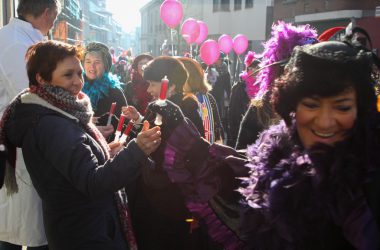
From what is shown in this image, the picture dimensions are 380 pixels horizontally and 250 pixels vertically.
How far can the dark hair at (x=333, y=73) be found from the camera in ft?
4.62

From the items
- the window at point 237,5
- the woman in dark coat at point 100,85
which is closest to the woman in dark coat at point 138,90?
the woman in dark coat at point 100,85

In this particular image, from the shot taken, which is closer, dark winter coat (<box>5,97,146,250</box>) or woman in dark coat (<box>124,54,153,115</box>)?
dark winter coat (<box>5,97,146,250</box>)

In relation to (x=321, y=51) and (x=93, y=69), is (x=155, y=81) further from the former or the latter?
(x=321, y=51)

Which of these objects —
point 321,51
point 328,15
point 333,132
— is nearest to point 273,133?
point 333,132

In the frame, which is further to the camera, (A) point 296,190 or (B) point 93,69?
(B) point 93,69

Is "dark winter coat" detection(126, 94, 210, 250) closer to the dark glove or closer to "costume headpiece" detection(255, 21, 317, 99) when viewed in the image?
the dark glove

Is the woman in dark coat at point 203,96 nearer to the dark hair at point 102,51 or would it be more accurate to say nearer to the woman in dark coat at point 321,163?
the dark hair at point 102,51

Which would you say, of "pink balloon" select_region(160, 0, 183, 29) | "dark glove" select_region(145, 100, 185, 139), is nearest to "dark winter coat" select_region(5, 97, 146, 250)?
"dark glove" select_region(145, 100, 185, 139)

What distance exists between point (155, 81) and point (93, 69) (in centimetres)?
109

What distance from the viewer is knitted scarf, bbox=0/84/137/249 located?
2020 millimetres

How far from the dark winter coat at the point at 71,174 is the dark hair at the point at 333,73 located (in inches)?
29.4

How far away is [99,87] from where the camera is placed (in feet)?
13.1

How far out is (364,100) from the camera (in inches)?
56.5

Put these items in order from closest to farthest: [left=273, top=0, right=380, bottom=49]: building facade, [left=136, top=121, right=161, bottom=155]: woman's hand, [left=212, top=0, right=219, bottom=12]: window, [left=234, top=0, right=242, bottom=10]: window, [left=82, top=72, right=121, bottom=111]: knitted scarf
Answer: [left=136, top=121, right=161, bottom=155]: woman's hand < [left=82, top=72, right=121, bottom=111]: knitted scarf < [left=273, top=0, right=380, bottom=49]: building facade < [left=234, top=0, right=242, bottom=10]: window < [left=212, top=0, right=219, bottom=12]: window
